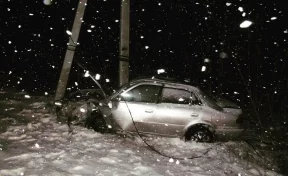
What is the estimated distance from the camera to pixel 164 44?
13.1 m

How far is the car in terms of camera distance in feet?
20.7

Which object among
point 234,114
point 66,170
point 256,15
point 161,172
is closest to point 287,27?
point 256,15

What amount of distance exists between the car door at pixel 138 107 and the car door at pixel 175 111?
18 cm

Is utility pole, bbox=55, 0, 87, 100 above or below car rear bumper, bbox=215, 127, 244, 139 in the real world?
above

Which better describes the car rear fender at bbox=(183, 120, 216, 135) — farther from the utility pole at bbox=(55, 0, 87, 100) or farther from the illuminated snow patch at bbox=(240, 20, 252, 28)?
the illuminated snow patch at bbox=(240, 20, 252, 28)

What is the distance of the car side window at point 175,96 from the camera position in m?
6.38

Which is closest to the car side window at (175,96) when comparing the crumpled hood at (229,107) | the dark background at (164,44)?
the crumpled hood at (229,107)

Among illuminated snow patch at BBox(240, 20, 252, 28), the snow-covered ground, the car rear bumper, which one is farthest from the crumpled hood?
illuminated snow patch at BBox(240, 20, 252, 28)

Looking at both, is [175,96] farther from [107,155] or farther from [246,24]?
[246,24]

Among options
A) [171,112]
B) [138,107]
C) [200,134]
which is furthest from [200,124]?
[138,107]

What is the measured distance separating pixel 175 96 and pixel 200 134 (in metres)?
1.11

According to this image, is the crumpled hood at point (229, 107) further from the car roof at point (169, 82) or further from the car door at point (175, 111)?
the car roof at point (169, 82)

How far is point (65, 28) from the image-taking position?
14.1 metres

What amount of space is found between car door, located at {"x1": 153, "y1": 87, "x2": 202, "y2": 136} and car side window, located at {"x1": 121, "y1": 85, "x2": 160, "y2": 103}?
0.77 ft
